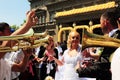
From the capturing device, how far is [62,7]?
53188 mm

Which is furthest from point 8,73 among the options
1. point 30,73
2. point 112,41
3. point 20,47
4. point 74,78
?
point 30,73

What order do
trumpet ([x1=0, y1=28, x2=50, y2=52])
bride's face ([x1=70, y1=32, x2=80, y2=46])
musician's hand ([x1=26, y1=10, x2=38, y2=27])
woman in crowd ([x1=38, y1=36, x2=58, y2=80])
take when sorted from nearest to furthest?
trumpet ([x1=0, y1=28, x2=50, y2=52]) → musician's hand ([x1=26, y1=10, x2=38, y2=27]) → bride's face ([x1=70, y1=32, x2=80, y2=46]) → woman in crowd ([x1=38, y1=36, x2=58, y2=80])

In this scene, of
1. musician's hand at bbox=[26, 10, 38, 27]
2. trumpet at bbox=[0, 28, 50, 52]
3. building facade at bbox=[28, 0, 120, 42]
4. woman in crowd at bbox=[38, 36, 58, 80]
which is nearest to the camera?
trumpet at bbox=[0, 28, 50, 52]

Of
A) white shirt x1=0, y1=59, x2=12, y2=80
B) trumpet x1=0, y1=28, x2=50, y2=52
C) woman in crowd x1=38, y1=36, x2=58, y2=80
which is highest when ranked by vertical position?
trumpet x1=0, y1=28, x2=50, y2=52

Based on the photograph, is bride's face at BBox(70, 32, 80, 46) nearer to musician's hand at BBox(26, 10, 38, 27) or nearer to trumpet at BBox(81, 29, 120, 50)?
musician's hand at BBox(26, 10, 38, 27)

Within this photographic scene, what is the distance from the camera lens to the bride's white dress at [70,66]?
843 centimetres

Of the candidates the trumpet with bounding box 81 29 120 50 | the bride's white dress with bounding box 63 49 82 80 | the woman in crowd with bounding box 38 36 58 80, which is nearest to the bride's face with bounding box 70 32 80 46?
the bride's white dress with bounding box 63 49 82 80

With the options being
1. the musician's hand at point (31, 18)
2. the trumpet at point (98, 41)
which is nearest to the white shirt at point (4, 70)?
the musician's hand at point (31, 18)

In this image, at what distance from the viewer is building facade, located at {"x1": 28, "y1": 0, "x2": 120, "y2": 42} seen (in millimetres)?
39719

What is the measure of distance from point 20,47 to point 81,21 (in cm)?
3970

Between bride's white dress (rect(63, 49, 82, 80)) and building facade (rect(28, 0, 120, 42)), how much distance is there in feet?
68.8

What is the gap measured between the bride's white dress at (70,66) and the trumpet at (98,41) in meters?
3.96

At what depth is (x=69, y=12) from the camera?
45531 mm

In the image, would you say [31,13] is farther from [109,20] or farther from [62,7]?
[62,7]
